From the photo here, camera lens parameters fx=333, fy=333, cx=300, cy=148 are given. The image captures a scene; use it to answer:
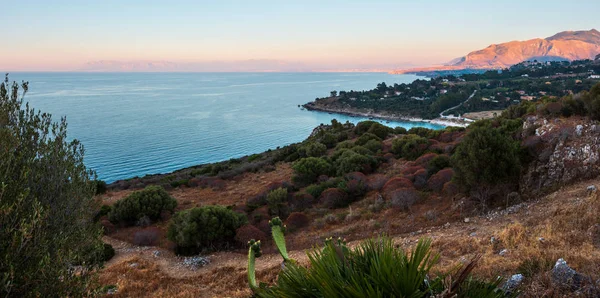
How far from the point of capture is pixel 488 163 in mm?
11930

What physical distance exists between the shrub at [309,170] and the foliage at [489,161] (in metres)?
12.5

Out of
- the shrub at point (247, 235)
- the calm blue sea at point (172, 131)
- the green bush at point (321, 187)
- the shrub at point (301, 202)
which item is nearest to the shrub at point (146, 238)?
the shrub at point (247, 235)

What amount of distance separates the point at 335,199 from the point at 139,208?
1058 cm

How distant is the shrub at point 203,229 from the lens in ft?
43.5

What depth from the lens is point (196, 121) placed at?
82.1 metres

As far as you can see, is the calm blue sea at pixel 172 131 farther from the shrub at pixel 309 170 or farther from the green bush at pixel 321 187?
the green bush at pixel 321 187

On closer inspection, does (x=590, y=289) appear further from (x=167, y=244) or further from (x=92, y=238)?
(x=167, y=244)

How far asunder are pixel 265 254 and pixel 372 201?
22.5 ft

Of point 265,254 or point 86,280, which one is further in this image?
point 265,254

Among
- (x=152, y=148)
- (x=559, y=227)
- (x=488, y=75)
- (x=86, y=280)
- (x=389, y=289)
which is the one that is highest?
(x=488, y=75)

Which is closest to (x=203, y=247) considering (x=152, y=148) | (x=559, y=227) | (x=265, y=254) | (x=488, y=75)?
(x=265, y=254)

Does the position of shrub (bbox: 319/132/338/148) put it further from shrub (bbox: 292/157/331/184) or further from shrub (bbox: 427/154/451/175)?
shrub (bbox: 427/154/451/175)

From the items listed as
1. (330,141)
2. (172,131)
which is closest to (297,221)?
(330,141)

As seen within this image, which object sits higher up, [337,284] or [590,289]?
[337,284]
